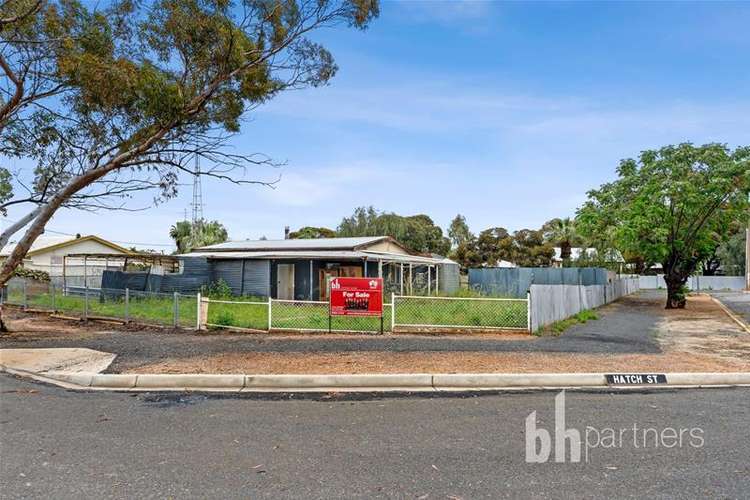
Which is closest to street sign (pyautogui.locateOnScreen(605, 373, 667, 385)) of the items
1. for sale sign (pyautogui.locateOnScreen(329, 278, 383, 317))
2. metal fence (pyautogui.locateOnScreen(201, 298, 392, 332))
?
for sale sign (pyautogui.locateOnScreen(329, 278, 383, 317))

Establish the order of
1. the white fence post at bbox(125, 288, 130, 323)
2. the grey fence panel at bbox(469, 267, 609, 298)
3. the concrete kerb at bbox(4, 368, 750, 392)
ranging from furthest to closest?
1. the grey fence panel at bbox(469, 267, 609, 298)
2. the white fence post at bbox(125, 288, 130, 323)
3. the concrete kerb at bbox(4, 368, 750, 392)

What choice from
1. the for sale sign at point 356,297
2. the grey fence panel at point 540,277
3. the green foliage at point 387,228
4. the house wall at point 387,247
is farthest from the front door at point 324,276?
the green foliage at point 387,228

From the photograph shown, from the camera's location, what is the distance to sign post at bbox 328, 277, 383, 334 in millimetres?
12875

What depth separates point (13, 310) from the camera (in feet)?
66.8

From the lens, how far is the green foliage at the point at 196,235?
47531mm

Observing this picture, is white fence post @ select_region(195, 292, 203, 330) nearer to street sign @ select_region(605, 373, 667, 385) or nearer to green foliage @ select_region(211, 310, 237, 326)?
green foliage @ select_region(211, 310, 237, 326)

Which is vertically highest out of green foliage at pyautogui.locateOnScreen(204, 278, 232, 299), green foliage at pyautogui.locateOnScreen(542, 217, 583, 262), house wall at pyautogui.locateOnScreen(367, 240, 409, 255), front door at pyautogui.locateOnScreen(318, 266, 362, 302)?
green foliage at pyautogui.locateOnScreen(542, 217, 583, 262)

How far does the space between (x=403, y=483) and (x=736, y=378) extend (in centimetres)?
663

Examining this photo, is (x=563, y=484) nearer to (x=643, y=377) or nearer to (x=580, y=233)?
(x=643, y=377)

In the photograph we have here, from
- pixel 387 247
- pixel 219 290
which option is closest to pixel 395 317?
pixel 219 290

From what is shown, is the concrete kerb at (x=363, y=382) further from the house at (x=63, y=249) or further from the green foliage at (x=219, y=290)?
the house at (x=63, y=249)

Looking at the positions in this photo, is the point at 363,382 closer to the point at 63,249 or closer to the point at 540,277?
the point at 540,277

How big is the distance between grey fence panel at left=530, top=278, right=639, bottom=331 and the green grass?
133 millimetres

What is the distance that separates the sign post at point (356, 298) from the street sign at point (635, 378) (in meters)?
5.90
